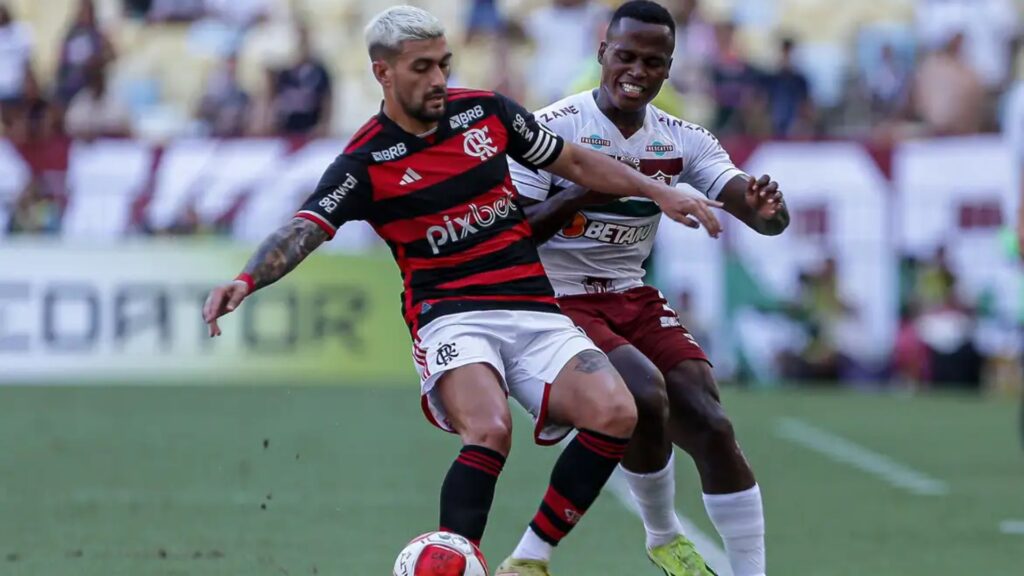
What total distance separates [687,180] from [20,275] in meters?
12.6

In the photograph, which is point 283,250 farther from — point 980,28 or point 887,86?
point 980,28

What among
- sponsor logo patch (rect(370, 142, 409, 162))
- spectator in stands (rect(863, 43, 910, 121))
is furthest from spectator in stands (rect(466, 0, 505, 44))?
sponsor logo patch (rect(370, 142, 409, 162))

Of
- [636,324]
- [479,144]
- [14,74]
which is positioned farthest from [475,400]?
[14,74]

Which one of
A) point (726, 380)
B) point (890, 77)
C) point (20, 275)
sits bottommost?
point (726, 380)

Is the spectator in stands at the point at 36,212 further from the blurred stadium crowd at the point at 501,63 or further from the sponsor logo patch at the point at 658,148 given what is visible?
the sponsor logo patch at the point at 658,148

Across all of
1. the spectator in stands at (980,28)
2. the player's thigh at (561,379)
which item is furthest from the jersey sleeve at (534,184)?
the spectator in stands at (980,28)

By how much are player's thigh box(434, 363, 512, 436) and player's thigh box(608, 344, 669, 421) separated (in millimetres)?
549

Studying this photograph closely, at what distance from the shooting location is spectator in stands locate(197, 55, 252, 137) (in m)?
20.7

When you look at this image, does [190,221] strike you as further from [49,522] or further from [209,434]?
[49,522]

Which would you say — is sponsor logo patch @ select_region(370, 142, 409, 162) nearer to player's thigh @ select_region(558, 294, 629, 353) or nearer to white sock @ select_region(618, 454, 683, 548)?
player's thigh @ select_region(558, 294, 629, 353)

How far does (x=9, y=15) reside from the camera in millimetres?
21406

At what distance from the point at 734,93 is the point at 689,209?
14.6 metres

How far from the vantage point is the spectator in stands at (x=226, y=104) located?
2069cm

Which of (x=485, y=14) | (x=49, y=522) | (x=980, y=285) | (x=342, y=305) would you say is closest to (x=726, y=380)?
(x=980, y=285)
